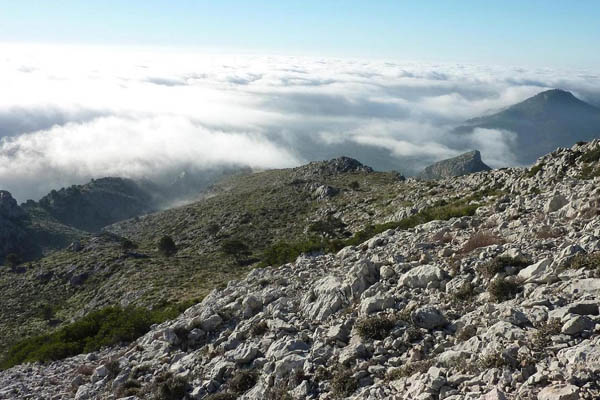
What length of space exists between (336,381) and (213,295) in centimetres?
1526

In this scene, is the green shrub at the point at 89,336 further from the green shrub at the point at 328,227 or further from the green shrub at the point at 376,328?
the green shrub at the point at 328,227

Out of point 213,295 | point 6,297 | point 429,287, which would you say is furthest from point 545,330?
point 6,297

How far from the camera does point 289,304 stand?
17.5 meters

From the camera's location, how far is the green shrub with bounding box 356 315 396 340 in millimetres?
12242

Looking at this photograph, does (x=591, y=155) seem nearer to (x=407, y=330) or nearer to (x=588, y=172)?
(x=588, y=172)

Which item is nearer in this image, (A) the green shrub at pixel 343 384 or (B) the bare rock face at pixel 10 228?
(A) the green shrub at pixel 343 384

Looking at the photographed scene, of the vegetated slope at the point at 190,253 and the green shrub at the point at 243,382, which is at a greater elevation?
the green shrub at the point at 243,382

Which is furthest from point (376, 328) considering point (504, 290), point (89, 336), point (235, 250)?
point (235, 250)

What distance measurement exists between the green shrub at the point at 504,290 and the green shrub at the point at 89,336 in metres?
18.9

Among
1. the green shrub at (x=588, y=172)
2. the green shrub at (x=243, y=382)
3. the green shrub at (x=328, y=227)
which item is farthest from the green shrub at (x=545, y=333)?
the green shrub at (x=328, y=227)

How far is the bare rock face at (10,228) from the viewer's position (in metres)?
138

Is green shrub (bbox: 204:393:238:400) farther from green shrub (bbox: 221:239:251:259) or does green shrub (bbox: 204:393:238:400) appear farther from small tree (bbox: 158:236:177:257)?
small tree (bbox: 158:236:177:257)

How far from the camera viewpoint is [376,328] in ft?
40.6

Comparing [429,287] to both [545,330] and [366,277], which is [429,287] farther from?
[545,330]
